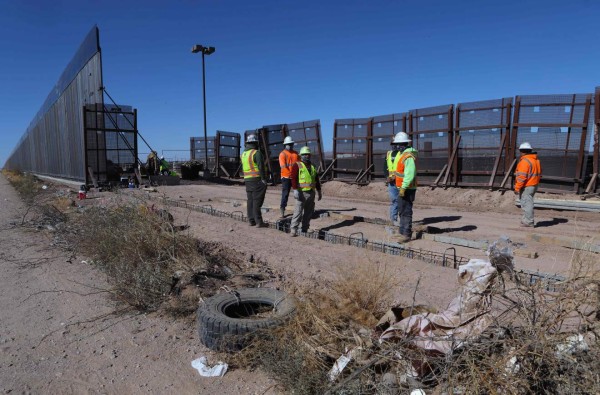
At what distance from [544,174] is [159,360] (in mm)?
14261

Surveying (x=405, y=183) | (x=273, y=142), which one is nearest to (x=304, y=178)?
(x=405, y=183)

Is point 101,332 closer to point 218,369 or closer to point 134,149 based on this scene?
point 218,369

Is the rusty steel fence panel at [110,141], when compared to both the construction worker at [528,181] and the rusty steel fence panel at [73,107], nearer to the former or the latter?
the rusty steel fence panel at [73,107]

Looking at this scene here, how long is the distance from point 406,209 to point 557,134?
29.8ft

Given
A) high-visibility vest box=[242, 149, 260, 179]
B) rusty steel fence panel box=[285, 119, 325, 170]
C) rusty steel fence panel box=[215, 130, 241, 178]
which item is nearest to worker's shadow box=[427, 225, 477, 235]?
high-visibility vest box=[242, 149, 260, 179]

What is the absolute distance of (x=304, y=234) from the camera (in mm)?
8906

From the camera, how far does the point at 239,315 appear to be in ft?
15.2

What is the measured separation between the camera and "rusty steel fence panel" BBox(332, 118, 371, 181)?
20266 millimetres

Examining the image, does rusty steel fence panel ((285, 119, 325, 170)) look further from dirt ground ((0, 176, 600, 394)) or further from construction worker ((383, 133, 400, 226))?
construction worker ((383, 133, 400, 226))

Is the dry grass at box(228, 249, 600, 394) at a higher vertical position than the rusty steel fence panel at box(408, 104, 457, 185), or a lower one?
lower

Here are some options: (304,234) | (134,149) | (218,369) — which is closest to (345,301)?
(218,369)

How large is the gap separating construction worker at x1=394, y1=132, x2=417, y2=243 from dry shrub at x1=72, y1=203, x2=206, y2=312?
3.92 m

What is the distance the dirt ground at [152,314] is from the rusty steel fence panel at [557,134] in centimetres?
288

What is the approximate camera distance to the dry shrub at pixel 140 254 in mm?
5105
